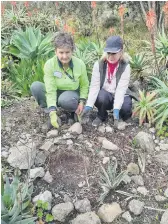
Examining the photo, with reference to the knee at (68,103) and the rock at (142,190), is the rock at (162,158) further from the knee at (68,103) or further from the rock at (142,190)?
the knee at (68,103)

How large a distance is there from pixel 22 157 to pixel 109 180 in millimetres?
927

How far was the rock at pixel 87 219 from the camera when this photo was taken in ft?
11.2

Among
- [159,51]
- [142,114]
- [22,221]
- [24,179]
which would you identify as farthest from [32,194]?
[159,51]

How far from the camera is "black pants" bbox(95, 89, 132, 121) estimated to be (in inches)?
174

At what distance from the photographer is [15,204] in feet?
10.3

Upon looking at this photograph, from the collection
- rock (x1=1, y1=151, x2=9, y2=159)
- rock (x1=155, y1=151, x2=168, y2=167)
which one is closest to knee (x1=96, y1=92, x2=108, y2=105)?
rock (x1=155, y1=151, x2=168, y2=167)

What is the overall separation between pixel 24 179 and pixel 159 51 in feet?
9.66

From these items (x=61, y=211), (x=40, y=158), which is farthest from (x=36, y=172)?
(x=61, y=211)

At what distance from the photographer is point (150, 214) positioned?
11.7 feet

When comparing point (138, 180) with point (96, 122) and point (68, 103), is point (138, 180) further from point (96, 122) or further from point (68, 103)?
point (68, 103)

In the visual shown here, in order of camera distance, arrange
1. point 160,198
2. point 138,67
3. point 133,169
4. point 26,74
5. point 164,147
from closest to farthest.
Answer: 1. point 160,198
2. point 133,169
3. point 164,147
4. point 26,74
5. point 138,67

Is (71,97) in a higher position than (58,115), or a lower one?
higher

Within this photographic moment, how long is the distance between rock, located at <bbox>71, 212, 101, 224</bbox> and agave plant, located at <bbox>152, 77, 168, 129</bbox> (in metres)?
1.45

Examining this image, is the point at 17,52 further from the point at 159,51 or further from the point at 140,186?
the point at 140,186
